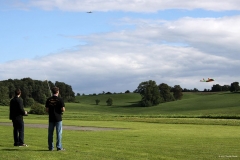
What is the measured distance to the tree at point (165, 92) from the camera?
532 ft

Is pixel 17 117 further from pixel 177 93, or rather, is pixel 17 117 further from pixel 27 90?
pixel 177 93

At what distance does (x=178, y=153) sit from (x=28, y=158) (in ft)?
17.7

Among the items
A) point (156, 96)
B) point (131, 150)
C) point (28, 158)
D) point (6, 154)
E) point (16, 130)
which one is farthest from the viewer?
point (156, 96)

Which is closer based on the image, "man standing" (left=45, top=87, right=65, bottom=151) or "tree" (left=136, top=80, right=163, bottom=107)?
"man standing" (left=45, top=87, right=65, bottom=151)

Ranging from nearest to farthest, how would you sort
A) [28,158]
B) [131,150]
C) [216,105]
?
[28,158] < [131,150] < [216,105]

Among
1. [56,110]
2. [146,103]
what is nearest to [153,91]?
[146,103]

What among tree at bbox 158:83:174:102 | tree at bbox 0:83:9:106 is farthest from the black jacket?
tree at bbox 158:83:174:102

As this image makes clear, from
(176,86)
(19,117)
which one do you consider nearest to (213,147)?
(19,117)

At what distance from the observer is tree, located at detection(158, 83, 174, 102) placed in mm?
162175

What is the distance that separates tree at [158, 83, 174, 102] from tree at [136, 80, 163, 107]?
9767 millimetres

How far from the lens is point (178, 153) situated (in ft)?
55.3

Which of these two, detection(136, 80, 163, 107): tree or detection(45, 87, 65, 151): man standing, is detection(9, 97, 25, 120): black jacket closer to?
detection(45, 87, 65, 151): man standing

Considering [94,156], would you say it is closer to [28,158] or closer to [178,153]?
[28,158]

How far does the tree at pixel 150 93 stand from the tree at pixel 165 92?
9.77 meters
